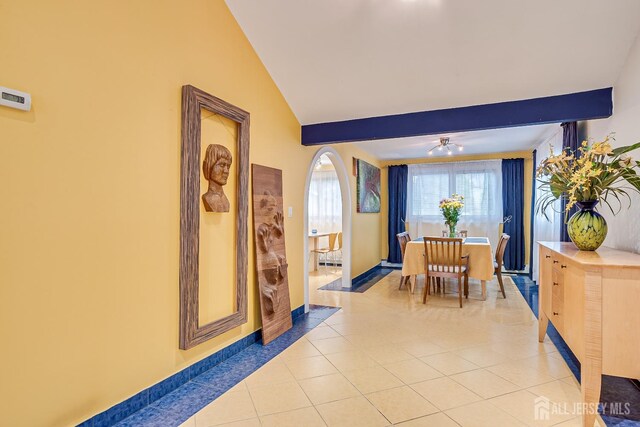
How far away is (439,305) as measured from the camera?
174 inches

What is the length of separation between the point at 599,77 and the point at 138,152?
356 cm

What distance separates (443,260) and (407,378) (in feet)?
8.08

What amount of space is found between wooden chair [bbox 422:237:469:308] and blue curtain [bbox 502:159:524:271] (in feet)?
8.44

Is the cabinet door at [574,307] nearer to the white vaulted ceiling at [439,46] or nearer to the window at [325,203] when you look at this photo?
the white vaulted ceiling at [439,46]

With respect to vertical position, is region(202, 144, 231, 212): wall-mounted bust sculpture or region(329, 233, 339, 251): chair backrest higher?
region(202, 144, 231, 212): wall-mounted bust sculpture

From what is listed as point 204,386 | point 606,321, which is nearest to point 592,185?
point 606,321

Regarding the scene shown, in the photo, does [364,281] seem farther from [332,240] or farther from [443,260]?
[443,260]

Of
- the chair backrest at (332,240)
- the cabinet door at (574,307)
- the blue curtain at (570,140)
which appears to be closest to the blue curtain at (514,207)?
the blue curtain at (570,140)

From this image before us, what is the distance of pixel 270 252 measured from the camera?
331 centimetres

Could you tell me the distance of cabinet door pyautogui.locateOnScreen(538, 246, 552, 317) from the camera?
280cm

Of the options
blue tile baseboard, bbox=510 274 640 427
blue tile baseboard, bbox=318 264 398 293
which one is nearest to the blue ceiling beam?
blue tile baseboard, bbox=510 274 640 427

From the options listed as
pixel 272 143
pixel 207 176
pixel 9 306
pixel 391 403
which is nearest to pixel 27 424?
pixel 9 306

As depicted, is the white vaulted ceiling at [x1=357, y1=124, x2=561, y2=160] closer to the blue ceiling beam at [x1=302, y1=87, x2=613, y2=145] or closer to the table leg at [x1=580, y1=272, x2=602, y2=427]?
the blue ceiling beam at [x1=302, y1=87, x2=613, y2=145]

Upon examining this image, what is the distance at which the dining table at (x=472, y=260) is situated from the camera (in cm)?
450
